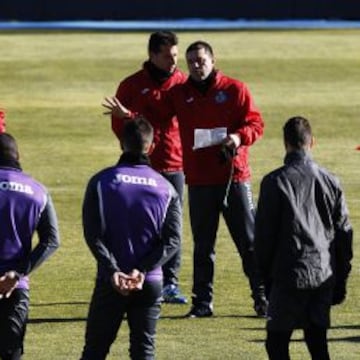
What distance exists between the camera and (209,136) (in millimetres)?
12484

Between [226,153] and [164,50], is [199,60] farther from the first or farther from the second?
[226,153]

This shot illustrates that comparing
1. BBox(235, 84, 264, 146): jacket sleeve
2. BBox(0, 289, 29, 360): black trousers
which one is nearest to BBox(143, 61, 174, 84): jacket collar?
BBox(235, 84, 264, 146): jacket sleeve

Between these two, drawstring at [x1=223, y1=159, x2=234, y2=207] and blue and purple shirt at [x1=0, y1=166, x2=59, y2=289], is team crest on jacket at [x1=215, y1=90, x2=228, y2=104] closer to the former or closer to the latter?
drawstring at [x1=223, y1=159, x2=234, y2=207]

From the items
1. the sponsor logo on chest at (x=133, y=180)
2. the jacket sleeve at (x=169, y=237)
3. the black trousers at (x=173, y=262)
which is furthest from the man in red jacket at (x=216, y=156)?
the sponsor logo on chest at (x=133, y=180)

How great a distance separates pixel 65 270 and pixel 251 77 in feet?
58.0

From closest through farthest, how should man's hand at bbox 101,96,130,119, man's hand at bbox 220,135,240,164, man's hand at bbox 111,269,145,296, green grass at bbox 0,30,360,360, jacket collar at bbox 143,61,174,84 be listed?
1. man's hand at bbox 111,269,145,296
2. green grass at bbox 0,30,360,360
3. man's hand at bbox 220,135,240,164
4. man's hand at bbox 101,96,130,119
5. jacket collar at bbox 143,61,174,84

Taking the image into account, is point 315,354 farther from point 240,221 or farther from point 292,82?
point 292,82

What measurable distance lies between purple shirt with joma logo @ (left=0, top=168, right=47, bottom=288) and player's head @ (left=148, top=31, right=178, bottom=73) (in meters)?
3.84

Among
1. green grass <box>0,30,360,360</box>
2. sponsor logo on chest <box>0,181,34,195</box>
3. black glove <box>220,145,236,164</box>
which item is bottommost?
green grass <box>0,30,360,360</box>

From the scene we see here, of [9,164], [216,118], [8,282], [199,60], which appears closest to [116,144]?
[216,118]

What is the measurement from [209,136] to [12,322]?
12.1 ft

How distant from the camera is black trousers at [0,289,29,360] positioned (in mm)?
9156

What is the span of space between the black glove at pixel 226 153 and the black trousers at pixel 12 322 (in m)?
3.35

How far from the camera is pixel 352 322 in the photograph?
12414 millimetres
